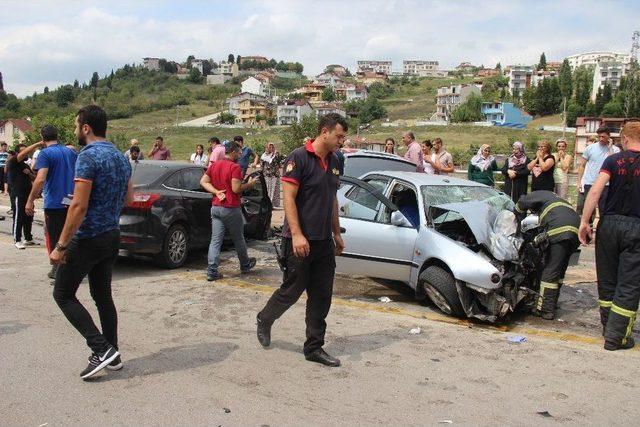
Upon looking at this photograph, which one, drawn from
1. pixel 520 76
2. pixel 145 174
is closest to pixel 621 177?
pixel 145 174

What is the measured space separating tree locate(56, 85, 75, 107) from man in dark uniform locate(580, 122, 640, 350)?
164791mm

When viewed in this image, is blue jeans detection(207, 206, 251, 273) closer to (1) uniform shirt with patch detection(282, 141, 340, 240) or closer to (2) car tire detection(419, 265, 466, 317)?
(2) car tire detection(419, 265, 466, 317)

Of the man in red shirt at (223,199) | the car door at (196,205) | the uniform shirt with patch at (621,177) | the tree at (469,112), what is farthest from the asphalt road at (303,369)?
the tree at (469,112)

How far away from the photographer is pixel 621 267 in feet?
17.6

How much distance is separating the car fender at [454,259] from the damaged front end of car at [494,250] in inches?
1.2

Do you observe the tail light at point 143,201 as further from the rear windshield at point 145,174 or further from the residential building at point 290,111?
the residential building at point 290,111

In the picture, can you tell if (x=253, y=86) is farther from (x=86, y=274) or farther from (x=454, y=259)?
(x=86, y=274)

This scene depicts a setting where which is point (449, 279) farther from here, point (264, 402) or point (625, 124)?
point (264, 402)

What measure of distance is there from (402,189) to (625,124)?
2.62 meters

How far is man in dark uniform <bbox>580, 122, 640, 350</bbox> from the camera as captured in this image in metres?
5.30

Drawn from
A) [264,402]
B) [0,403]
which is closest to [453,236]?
[264,402]

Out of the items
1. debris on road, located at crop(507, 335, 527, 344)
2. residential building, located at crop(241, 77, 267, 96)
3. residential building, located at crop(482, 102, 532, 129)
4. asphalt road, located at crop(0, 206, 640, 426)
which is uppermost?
residential building, located at crop(241, 77, 267, 96)

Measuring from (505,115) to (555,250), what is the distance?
119951 mm

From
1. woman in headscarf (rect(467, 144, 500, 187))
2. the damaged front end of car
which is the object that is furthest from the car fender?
woman in headscarf (rect(467, 144, 500, 187))
